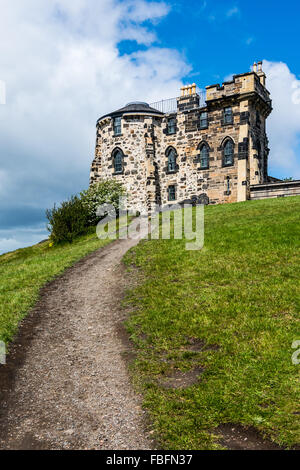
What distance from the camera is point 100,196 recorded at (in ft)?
106

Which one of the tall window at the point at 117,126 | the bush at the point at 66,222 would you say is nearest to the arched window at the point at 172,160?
the tall window at the point at 117,126

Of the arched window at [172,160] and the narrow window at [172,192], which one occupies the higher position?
the arched window at [172,160]

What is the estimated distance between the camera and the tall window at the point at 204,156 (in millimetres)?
32938

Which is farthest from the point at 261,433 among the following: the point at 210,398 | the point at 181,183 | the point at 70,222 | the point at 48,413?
the point at 181,183

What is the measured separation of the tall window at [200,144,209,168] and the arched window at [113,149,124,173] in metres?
7.72

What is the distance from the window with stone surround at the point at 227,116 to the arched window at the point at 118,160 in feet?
33.7

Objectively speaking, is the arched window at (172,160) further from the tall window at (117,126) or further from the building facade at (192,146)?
the tall window at (117,126)

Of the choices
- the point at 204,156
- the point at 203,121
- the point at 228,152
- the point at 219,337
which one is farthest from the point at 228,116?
the point at 219,337

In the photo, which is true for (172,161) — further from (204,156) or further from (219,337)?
(219,337)

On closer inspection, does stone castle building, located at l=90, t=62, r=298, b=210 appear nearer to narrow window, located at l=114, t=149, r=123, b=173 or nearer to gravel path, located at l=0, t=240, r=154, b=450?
narrow window, located at l=114, t=149, r=123, b=173

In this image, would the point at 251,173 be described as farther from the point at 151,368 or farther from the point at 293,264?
the point at 151,368

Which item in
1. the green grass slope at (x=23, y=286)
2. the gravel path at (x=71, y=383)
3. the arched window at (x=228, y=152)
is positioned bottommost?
the gravel path at (x=71, y=383)

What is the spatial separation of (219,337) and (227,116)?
27.5 meters

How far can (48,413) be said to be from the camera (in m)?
6.00
